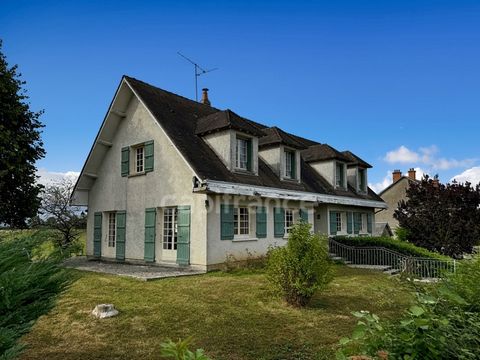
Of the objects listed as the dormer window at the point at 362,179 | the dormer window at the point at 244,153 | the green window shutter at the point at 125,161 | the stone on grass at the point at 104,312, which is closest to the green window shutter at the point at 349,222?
the dormer window at the point at 362,179

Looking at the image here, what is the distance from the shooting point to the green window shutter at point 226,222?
1358 cm

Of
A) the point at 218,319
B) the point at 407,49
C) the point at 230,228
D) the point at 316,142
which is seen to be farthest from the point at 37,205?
the point at 316,142

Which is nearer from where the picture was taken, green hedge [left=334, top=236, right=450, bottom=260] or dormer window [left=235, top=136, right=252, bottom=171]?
dormer window [left=235, top=136, right=252, bottom=171]

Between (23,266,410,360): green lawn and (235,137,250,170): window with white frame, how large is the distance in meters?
6.40

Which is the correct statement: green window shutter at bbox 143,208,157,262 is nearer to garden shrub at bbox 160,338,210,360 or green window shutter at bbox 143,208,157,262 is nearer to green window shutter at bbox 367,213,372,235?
garden shrub at bbox 160,338,210,360

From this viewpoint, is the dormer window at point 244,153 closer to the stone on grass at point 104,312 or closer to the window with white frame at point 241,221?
the window with white frame at point 241,221

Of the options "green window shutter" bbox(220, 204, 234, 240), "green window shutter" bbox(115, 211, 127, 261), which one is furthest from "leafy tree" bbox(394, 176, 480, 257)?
"green window shutter" bbox(115, 211, 127, 261)

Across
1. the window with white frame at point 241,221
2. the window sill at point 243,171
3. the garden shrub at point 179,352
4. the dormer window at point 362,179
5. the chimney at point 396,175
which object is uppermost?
the chimney at point 396,175

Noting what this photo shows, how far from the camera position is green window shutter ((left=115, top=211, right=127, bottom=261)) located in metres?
16.0

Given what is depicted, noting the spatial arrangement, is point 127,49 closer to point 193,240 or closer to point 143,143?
point 143,143

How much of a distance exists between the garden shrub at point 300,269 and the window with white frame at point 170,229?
6.99 metres

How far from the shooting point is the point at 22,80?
1542cm

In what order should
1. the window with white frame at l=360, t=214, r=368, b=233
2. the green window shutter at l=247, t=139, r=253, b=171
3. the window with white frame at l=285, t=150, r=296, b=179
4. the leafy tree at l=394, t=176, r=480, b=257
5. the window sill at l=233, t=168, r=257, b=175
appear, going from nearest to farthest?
the window sill at l=233, t=168, r=257, b=175 < the green window shutter at l=247, t=139, r=253, b=171 < the window with white frame at l=285, t=150, r=296, b=179 < the leafy tree at l=394, t=176, r=480, b=257 < the window with white frame at l=360, t=214, r=368, b=233

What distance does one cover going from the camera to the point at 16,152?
47.4ft
